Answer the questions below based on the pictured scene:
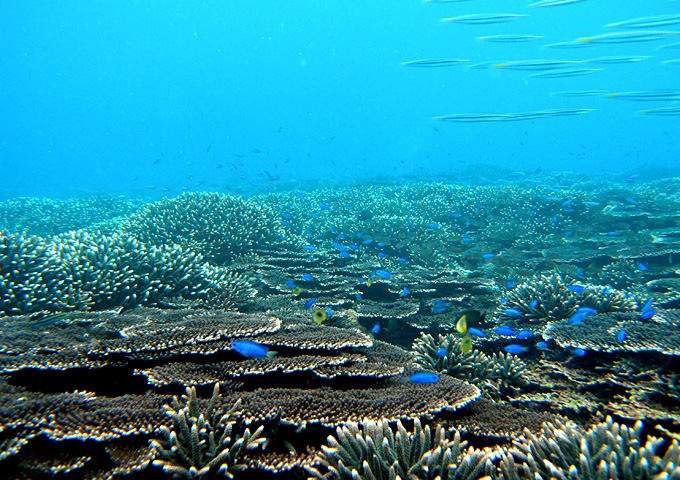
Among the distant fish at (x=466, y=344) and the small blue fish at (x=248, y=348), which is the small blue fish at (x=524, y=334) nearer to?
the distant fish at (x=466, y=344)

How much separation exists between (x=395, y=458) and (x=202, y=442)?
130cm

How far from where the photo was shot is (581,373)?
4.34 meters

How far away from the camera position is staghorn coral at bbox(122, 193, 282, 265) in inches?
385

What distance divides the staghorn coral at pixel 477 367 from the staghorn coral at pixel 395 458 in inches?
84.9

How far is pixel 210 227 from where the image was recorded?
1010 centimetres

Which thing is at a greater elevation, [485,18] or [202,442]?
[485,18]

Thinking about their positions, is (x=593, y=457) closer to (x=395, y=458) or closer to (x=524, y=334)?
A: (x=395, y=458)

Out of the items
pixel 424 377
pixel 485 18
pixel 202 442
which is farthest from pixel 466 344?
pixel 485 18

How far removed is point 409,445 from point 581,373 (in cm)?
363

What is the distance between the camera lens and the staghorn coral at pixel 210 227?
979 centimetres

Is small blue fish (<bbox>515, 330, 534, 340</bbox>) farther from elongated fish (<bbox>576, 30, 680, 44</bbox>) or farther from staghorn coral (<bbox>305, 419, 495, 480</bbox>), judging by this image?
elongated fish (<bbox>576, 30, 680, 44</bbox>)

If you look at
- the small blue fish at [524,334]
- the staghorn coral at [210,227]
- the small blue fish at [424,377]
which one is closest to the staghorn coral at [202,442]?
the small blue fish at [424,377]

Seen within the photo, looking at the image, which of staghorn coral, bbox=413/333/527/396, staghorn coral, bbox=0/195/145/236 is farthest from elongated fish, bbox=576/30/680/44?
staghorn coral, bbox=0/195/145/236

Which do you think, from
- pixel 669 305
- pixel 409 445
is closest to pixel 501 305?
pixel 669 305
